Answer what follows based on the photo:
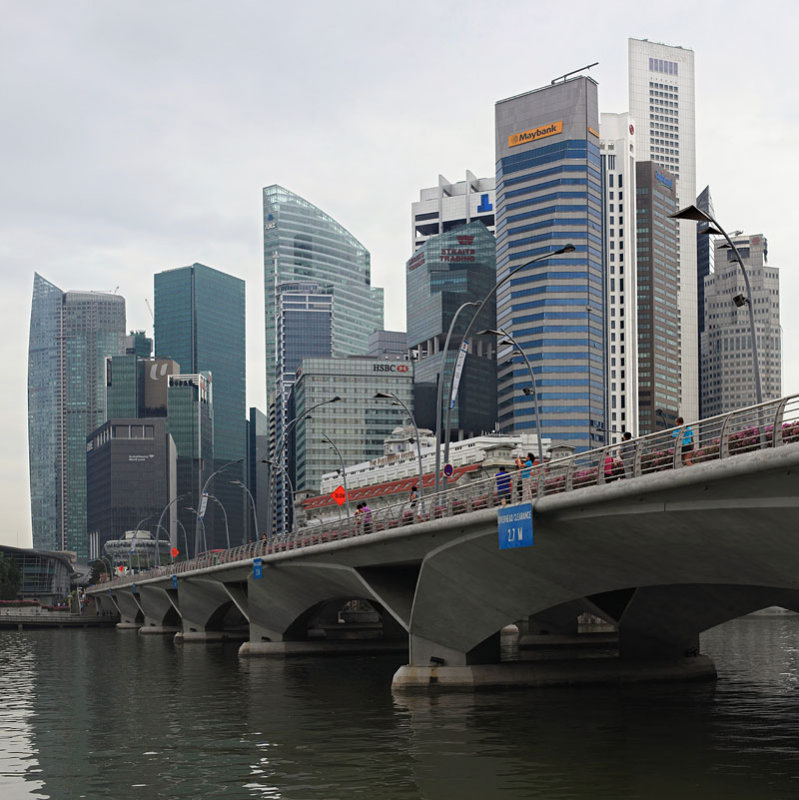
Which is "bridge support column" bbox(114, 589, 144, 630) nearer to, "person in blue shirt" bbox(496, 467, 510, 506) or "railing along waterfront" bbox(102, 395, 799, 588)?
"railing along waterfront" bbox(102, 395, 799, 588)

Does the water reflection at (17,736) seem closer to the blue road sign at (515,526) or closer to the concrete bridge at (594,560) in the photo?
the concrete bridge at (594,560)

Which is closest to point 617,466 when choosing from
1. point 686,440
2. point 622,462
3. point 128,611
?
point 622,462

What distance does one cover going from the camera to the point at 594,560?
32656mm

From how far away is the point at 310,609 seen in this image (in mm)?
65750

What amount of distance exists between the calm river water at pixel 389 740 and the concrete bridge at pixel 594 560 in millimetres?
2296

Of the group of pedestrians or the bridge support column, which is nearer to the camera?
the group of pedestrians

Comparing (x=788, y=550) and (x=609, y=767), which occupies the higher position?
(x=788, y=550)

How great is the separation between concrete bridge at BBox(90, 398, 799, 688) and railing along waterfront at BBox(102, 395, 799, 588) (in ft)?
0.24

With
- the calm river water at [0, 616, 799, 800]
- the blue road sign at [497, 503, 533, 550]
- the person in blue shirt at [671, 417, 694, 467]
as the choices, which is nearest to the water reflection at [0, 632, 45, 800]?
the calm river water at [0, 616, 799, 800]

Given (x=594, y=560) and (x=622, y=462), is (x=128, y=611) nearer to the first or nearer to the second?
(x=594, y=560)

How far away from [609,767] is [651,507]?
19.6 feet

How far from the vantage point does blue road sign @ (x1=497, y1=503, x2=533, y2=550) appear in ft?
104

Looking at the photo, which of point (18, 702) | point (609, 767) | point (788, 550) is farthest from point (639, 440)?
point (18, 702)

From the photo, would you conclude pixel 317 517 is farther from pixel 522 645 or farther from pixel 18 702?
pixel 18 702
